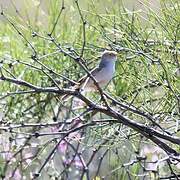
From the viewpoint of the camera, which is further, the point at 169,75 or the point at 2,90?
the point at 2,90

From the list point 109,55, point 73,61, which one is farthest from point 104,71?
point 73,61

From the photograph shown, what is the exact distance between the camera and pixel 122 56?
2.70 m

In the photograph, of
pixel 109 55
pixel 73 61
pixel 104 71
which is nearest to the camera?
pixel 109 55

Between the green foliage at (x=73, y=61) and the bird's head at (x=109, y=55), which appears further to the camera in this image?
the bird's head at (x=109, y=55)

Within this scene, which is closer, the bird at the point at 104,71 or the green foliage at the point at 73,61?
the green foliage at the point at 73,61

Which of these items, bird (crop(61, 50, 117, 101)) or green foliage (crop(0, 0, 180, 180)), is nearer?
green foliage (crop(0, 0, 180, 180))

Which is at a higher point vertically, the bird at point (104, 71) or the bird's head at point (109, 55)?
the bird's head at point (109, 55)

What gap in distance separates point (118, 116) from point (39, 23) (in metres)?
2.11

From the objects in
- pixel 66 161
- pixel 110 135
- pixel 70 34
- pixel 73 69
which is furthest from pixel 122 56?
pixel 66 161

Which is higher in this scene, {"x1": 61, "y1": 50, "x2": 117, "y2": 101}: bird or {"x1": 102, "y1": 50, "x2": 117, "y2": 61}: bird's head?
{"x1": 102, "y1": 50, "x2": 117, "y2": 61}: bird's head

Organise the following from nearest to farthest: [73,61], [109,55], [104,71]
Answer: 1. [109,55]
2. [104,71]
3. [73,61]

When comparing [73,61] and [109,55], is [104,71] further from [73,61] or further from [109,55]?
[73,61]

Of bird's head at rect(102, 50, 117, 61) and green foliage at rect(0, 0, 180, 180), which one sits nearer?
green foliage at rect(0, 0, 180, 180)

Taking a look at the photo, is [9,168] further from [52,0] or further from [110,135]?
[110,135]
